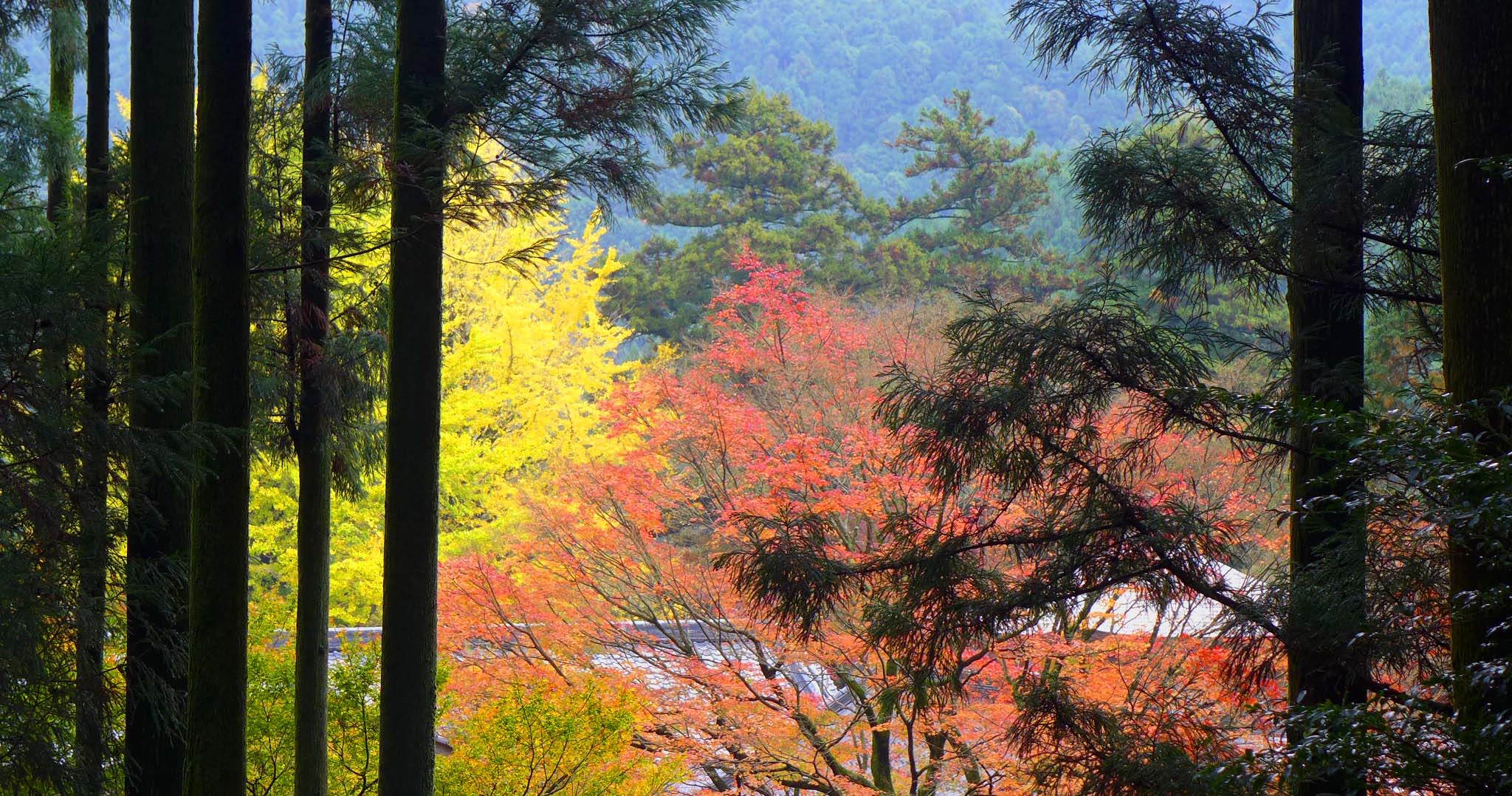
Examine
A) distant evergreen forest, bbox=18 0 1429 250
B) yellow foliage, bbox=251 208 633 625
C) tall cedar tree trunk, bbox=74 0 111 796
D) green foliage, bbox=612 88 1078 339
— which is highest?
distant evergreen forest, bbox=18 0 1429 250

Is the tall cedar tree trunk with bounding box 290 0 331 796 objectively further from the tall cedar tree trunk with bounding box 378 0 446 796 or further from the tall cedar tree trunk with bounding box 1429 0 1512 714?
the tall cedar tree trunk with bounding box 1429 0 1512 714

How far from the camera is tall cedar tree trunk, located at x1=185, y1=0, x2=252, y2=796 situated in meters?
3.47

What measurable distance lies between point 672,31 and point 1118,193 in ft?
6.82

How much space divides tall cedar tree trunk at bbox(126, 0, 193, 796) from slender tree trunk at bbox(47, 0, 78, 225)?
2.28 metres

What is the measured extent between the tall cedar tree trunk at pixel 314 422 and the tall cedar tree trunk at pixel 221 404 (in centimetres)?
181

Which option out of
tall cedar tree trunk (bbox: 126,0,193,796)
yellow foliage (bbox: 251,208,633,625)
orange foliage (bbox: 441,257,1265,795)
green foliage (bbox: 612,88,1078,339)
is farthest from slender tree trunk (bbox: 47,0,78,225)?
green foliage (bbox: 612,88,1078,339)

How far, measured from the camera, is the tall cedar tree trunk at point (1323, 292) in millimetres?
3844

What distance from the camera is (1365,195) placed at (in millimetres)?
4223

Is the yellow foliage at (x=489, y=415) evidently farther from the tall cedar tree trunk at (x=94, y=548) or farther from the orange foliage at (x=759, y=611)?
the tall cedar tree trunk at (x=94, y=548)

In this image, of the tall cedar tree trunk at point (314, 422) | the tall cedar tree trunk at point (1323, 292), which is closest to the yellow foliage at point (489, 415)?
the tall cedar tree trunk at point (314, 422)

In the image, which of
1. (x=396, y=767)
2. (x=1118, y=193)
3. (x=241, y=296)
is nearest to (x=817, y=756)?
(x=396, y=767)

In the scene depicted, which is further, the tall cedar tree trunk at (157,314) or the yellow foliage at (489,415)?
the yellow foliage at (489,415)

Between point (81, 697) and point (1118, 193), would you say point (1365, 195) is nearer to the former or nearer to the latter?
point (1118, 193)

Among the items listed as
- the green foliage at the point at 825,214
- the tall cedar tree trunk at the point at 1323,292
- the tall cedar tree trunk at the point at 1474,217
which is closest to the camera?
the tall cedar tree trunk at the point at 1474,217
